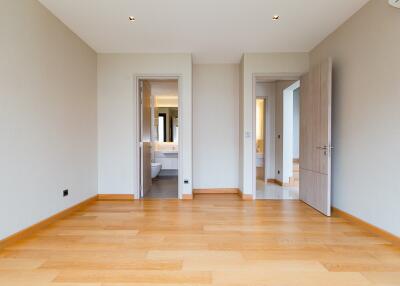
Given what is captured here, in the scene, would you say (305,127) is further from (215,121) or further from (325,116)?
(215,121)

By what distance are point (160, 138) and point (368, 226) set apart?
5721 mm

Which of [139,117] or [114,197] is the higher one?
[139,117]

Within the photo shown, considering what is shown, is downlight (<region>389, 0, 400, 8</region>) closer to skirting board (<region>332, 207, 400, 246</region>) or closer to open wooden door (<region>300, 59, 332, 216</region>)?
open wooden door (<region>300, 59, 332, 216</region>)

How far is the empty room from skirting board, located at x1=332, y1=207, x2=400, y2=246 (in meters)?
0.02

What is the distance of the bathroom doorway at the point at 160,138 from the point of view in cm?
455

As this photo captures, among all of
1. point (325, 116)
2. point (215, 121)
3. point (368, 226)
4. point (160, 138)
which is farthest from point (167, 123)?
point (368, 226)

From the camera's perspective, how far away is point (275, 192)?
4652 millimetres

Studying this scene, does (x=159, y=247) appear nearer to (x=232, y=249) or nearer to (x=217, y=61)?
(x=232, y=249)

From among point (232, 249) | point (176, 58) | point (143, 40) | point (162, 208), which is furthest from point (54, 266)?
point (176, 58)

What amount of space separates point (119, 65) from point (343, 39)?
3406mm

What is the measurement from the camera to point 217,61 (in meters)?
4.40

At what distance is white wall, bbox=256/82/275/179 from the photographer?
5.82 meters

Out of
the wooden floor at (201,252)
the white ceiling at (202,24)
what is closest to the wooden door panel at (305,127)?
the white ceiling at (202,24)

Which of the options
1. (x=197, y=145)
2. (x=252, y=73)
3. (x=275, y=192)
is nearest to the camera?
(x=252, y=73)
